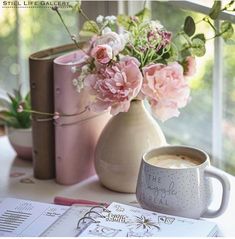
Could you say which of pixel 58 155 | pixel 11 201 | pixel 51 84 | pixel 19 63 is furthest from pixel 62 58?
pixel 19 63

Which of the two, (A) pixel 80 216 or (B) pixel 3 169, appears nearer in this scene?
(A) pixel 80 216

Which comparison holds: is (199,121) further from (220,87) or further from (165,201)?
(165,201)

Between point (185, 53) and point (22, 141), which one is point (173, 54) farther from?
point (22, 141)

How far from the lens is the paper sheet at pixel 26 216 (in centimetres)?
89

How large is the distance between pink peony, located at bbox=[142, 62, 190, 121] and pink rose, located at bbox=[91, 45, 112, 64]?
62 mm

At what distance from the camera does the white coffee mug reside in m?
0.88

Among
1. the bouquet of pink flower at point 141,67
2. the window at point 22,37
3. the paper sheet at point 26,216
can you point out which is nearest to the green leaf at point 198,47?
the bouquet of pink flower at point 141,67

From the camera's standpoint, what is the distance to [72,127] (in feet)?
3.54

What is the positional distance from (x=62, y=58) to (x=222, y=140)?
0.38 meters

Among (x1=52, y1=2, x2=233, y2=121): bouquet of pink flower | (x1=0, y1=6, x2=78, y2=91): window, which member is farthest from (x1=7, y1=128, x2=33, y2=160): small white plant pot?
(x1=0, y1=6, x2=78, y2=91): window

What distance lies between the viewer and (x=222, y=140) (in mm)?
1246

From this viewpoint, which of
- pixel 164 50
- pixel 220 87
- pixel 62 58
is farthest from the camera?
pixel 220 87

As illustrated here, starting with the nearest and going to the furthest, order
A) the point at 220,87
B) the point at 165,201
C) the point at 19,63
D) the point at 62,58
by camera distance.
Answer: the point at 165,201, the point at 62,58, the point at 220,87, the point at 19,63

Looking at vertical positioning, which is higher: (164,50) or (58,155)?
(164,50)
